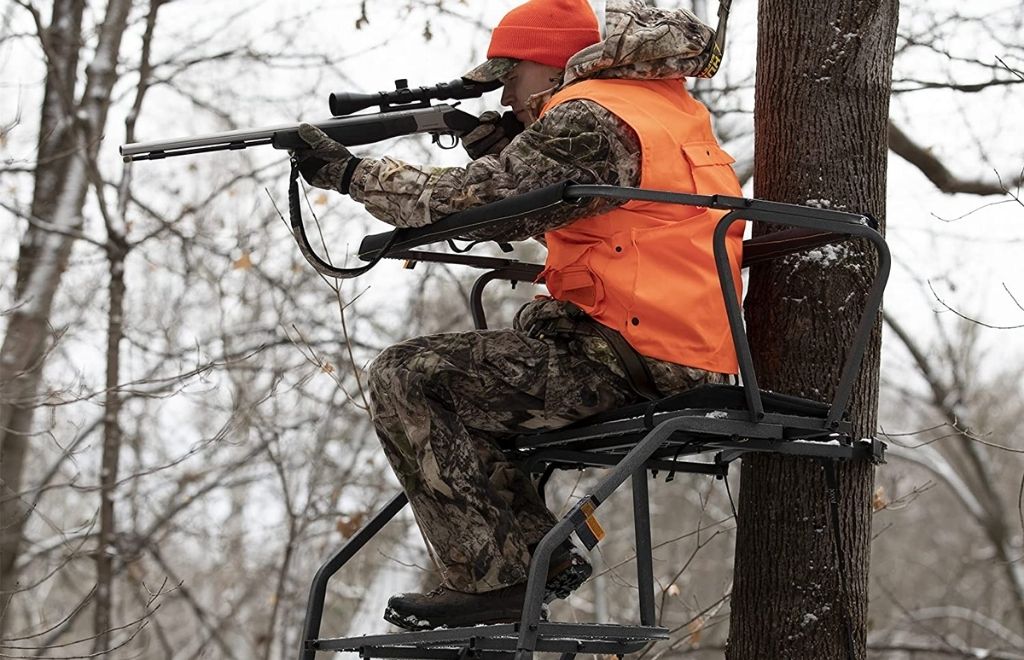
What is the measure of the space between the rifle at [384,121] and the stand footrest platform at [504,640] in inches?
57.7

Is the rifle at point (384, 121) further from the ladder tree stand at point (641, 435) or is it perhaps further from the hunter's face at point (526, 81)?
the ladder tree stand at point (641, 435)

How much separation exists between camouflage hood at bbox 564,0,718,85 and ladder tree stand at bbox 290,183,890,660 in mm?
465

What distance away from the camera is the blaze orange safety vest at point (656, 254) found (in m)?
3.07

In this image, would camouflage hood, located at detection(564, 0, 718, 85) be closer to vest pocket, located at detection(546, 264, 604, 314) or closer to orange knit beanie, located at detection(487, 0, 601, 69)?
orange knit beanie, located at detection(487, 0, 601, 69)

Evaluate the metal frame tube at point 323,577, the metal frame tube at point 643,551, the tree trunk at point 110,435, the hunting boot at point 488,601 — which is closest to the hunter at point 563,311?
the hunting boot at point 488,601

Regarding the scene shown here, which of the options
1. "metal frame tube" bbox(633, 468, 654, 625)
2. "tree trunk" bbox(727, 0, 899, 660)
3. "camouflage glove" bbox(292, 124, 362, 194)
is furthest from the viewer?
"tree trunk" bbox(727, 0, 899, 660)

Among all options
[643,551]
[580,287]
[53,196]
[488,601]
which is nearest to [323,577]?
[488,601]

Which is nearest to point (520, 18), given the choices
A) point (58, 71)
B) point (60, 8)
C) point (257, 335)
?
point (58, 71)

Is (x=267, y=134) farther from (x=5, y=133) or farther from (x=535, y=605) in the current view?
(x=5, y=133)

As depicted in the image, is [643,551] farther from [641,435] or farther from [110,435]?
[110,435]

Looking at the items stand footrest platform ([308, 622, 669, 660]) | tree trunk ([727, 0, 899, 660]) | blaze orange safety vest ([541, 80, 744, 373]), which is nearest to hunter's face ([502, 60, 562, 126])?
blaze orange safety vest ([541, 80, 744, 373])

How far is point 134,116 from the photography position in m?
7.76

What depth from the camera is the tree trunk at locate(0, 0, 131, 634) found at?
7781 mm

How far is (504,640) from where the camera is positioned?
2.99m
